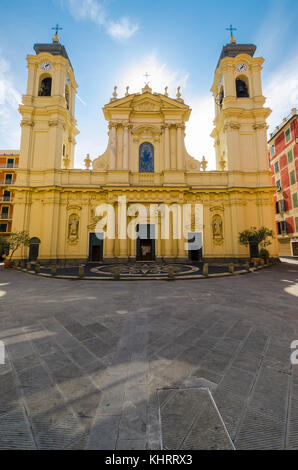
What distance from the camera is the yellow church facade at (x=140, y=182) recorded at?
58.3ft

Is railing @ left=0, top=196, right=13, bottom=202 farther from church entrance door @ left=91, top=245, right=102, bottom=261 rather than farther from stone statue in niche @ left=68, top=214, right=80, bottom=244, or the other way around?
church entrance door @ left=91, top=245, right=102, bottom=261

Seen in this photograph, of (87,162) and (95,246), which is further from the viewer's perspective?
(87,162)

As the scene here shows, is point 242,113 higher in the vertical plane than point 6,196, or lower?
higher

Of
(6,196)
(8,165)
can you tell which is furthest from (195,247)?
(8,165)

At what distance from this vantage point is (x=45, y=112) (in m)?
19.3

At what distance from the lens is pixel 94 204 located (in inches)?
723

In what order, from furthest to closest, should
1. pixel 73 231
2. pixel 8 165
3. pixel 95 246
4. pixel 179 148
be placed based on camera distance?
1. pixel 8 165
2. pixel 179 148
3. pixel 95 246
4. pixel 73 231

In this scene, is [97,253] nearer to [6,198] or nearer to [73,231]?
[73,231]

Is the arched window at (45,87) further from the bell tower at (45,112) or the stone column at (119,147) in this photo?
the stone column at (119,147)

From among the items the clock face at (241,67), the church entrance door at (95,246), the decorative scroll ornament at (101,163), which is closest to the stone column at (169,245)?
the church entrance door at (95,246)

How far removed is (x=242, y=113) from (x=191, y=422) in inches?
988

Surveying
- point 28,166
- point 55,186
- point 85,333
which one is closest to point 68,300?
point 85,333

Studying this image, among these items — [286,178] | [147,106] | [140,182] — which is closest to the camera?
[140,182]

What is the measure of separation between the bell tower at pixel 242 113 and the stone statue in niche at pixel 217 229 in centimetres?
537
